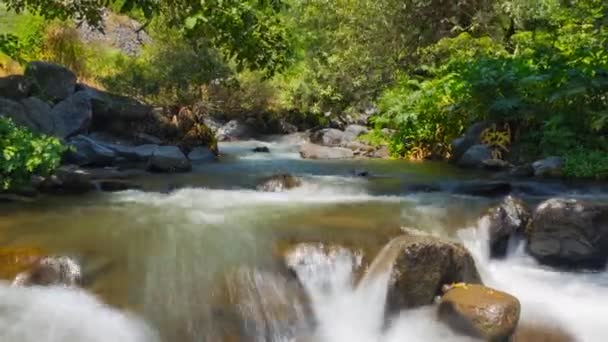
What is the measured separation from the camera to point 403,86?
17188 mm

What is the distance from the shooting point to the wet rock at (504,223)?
708cm

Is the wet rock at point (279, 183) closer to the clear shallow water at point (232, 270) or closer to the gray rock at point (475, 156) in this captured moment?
the clear shallow water at point (232, 270)

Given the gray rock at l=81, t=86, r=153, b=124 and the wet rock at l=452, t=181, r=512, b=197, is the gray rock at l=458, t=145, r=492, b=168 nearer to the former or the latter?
the wet rock at l=452, t=181, r=512, b=197

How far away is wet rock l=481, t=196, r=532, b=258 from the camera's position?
7.08 metres

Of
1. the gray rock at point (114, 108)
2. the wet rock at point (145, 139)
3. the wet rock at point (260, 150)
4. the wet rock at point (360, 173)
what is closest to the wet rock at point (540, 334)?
the wet rock at point (360, 173)

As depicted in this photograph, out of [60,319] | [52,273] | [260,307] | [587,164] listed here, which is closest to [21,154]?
[52,273]

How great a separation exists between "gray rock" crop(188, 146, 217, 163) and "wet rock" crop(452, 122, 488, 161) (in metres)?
5.48

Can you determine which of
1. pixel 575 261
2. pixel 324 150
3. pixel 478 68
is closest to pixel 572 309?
pixel 575 261

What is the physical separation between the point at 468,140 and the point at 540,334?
7926 millimetres

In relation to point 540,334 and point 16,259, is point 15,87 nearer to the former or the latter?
point 16,259

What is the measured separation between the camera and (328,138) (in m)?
18.1

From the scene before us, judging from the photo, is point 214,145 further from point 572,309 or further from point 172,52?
point 572,309

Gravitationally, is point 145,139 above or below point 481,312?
above

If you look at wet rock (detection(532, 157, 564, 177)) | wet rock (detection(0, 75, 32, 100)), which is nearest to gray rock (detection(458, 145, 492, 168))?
wet rock (detection(532, 157, 564, 177))
